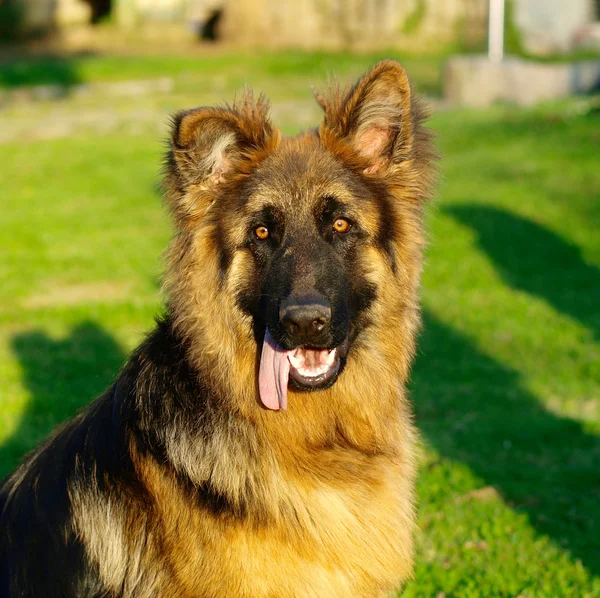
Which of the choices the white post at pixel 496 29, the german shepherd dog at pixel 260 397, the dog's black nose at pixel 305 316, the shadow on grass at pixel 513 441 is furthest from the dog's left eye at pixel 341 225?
the white post at pixel 496 29

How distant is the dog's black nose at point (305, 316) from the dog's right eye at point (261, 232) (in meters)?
0.41

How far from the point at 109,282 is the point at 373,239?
28.5 feet

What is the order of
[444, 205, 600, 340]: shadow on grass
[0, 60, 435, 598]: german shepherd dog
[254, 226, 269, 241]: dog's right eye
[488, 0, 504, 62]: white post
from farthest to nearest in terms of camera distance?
[488, 0, 504, 62]: white post → [444, 205, 600, 340]: shadow on grass → [254, 226, 269, 241]: dog's right eye → [0, 60, 435, 598]: german shepherd dog

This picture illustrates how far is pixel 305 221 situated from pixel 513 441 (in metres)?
3.98

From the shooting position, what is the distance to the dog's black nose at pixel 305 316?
395cm

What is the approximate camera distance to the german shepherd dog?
398 centimetres

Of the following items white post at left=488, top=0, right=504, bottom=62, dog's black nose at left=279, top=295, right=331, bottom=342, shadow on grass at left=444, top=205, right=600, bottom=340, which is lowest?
shadow on grass at left=444, top=205, right=600, bottom=340

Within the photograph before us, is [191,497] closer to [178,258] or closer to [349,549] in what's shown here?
[349,549]

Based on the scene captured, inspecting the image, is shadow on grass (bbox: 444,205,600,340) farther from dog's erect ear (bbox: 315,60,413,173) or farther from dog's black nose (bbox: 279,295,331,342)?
dog's black nose (bbox: 279,295,331,342)

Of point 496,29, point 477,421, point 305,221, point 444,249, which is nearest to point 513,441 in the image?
point 477,421

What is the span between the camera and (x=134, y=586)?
397 cm

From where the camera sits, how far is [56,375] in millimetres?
8883

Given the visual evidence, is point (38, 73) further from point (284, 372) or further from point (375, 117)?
point (284, 372)

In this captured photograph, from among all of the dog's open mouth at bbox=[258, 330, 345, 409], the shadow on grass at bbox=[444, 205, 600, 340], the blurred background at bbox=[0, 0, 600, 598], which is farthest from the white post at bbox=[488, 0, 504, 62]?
the dog's open mouth at bbox=[258, 330, 345, 409]
